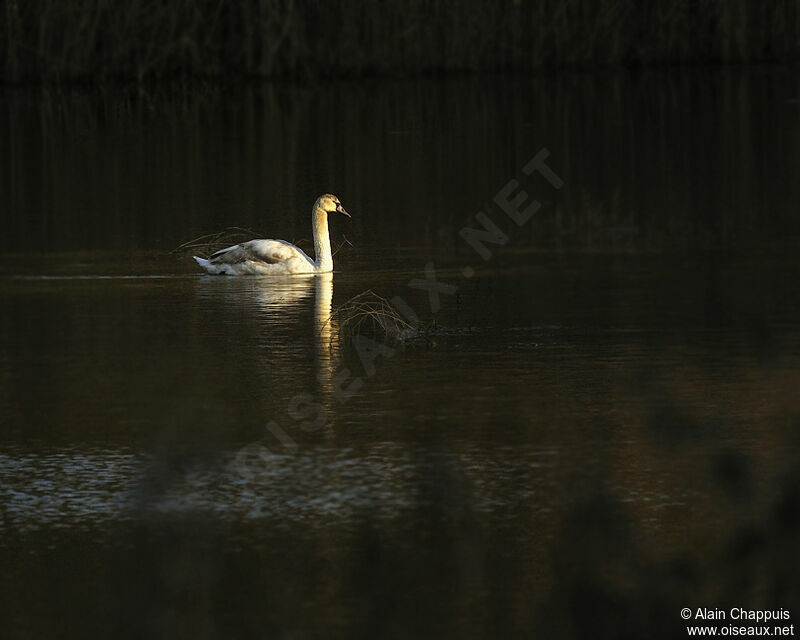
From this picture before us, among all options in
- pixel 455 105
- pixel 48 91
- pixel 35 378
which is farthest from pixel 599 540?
pixel 48 91

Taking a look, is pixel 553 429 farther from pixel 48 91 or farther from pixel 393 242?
pixel 48 91

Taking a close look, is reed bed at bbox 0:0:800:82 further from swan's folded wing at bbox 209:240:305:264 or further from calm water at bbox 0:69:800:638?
swan's folded wing at bbox 209:240:305:264

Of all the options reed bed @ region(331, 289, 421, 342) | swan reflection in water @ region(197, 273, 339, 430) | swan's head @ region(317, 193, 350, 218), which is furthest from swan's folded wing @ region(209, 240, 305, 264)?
reed bed @ region(331, 289, 421, 342)

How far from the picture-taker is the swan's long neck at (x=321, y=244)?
48.7 ft

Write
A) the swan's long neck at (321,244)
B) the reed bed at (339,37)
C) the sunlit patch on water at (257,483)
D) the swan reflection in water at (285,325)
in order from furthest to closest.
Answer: the reed bed at (339,37) < the swan's long neck at (321,244) < the swan reflection in water at (285,325) < the sunlit patch on water at (257,483)

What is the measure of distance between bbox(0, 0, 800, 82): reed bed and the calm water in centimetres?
1693

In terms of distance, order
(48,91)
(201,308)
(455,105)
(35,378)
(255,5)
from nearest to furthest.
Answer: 1. (35,378)
2. (201,308)
3. (455,105)
4. (48,91)
5. (255,5)

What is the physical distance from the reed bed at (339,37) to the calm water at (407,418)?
1693 centimetres

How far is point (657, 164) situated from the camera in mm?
22453

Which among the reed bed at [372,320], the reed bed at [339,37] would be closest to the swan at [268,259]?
the reed bed at [372,320]

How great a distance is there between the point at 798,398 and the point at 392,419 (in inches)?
71.6

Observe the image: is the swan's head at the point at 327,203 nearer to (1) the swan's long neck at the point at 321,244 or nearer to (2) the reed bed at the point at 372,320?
(1) the swan's long neck at the point at 321,244

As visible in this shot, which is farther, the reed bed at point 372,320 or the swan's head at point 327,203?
the swan's head at point 327,203

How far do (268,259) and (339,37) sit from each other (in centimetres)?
2504
